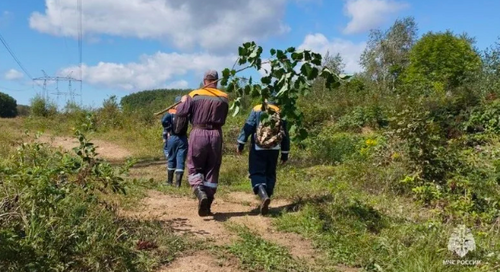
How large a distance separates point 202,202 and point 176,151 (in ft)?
9.71

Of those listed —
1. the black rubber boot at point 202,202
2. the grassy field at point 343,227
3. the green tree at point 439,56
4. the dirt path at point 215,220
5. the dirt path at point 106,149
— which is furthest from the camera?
the green tree at point 439,56

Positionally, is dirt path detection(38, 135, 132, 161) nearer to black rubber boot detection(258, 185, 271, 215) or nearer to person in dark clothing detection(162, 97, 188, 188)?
person in dark clothing detection(162, 97, 188, 188)

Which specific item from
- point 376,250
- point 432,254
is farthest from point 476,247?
point 376,250

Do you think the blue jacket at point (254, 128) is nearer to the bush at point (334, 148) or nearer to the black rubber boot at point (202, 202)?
the black rubber boot at point (202, 202)

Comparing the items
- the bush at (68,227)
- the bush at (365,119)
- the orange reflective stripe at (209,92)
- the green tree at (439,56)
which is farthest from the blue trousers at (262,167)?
the green tree at (439,56)

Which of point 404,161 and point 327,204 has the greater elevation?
point 404,161

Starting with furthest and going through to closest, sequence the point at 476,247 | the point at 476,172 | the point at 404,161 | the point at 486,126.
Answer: the point at 486,126
the point at 404,161
the point at 476,172
the point at 476,247

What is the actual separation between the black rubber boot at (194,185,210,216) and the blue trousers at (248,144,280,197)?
79 centimetres

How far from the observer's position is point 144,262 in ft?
11.8

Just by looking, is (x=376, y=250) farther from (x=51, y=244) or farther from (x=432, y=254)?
(x=51, y=244)

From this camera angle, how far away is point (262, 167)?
5.83 metres

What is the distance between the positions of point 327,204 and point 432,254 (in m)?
1.84

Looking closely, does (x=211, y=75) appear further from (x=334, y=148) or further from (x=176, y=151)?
(x=334, y=148)

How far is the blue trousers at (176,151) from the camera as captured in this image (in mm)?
7918
